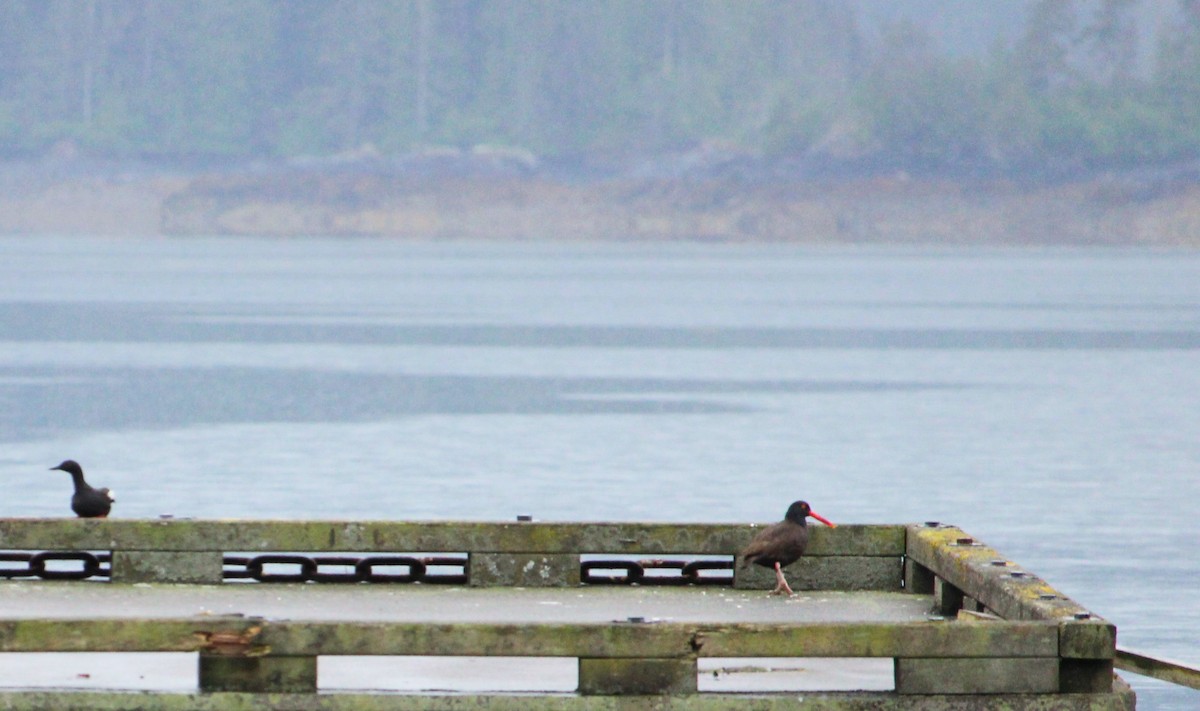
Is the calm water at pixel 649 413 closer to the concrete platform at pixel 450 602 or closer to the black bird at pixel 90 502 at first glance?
the concrete platform at pixel 450 602

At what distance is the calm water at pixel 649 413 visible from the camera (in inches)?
1062

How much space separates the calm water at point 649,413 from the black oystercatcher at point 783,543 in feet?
12.6

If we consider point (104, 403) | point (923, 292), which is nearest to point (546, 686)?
point (104, 403)

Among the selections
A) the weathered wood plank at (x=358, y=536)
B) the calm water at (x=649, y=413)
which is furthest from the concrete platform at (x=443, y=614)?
the calm water at (x=649, y=413)

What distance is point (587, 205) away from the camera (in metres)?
190

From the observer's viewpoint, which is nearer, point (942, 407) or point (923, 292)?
point (942, 407)

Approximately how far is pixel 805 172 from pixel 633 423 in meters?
A: 144

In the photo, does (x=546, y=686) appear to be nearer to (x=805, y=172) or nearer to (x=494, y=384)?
(x=494, y=384)

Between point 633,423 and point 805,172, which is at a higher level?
point 805,172

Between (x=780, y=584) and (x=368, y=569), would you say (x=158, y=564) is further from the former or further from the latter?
(x=780, y=584)

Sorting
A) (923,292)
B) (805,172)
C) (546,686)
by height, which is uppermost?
(805,172)

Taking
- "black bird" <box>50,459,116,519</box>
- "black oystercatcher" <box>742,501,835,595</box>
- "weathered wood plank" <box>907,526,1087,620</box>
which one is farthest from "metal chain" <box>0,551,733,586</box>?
"weathered wood plank" <box>907,526,1087,620</box>

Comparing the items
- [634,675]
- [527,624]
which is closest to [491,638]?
[527,624]

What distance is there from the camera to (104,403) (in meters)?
44.7
